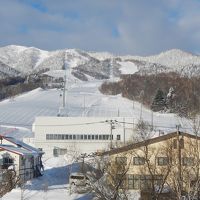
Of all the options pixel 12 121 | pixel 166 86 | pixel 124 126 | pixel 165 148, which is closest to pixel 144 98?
pixel 166 86

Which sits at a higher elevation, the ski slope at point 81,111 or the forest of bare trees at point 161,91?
the forest of bare trees at point 161,91

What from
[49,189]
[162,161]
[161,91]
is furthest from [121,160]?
[161,91]

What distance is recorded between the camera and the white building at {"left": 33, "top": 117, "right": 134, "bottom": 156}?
5356cm

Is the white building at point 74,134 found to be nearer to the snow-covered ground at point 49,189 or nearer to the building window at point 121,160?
the snow-covered ground at point 49,189

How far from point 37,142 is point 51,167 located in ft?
40.7

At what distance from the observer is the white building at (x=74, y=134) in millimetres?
53562

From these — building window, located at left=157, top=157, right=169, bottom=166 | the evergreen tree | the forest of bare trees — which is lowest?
building window, located at left=157, top=157, right=169, bottom=166

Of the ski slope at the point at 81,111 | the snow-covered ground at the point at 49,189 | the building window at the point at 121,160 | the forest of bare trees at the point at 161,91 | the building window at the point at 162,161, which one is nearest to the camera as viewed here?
the snow-covered ground at the point at 49,189

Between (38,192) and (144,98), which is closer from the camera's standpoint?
(38,192)

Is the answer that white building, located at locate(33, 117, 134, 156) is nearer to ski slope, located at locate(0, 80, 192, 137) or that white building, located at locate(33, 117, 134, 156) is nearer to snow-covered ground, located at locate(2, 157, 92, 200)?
ski slope, located at locate(0, 80, 192, 137)

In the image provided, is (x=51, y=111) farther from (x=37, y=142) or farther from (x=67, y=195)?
(x=67, y=195)

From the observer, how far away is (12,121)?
72625mm

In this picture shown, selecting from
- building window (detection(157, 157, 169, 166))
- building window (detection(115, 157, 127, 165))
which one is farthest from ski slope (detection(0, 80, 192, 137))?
building window (detection(115, 157, 127, 165))

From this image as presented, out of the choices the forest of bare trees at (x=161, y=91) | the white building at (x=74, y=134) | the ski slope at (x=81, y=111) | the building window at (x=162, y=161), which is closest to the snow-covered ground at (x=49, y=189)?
the building window at (x=162, y=161)
